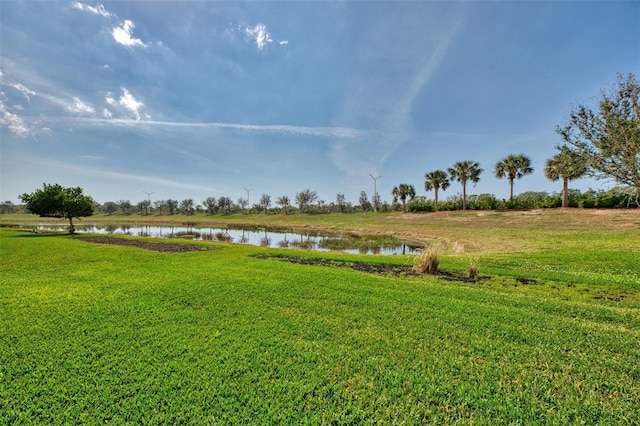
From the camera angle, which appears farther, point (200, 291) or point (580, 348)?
point (200, 291)

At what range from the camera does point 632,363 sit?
4.39 meters

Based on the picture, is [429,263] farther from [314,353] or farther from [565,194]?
[565,194]

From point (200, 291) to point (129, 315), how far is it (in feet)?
6.56

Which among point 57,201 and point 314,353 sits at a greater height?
point 57,201

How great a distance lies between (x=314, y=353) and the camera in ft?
15.1

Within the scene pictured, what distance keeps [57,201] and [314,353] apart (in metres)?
37.6

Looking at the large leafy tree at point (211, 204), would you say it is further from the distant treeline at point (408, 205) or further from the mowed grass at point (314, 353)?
the mowed grass at point (314, 353)

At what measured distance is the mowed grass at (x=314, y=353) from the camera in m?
3.37

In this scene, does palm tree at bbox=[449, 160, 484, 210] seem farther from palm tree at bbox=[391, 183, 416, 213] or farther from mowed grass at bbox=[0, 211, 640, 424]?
mowed grass at bbox=[0, 211, 640, 424]

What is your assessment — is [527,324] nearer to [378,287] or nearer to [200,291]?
[378,287]

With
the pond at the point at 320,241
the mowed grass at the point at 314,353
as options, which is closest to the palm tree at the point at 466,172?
the pond at the point at 320,241

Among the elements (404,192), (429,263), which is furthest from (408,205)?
(429,263)

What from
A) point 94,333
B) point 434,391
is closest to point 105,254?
point 94,333

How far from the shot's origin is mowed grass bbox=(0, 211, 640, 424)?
3371mm
